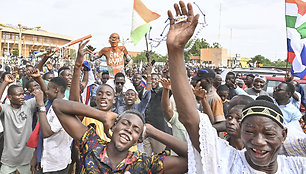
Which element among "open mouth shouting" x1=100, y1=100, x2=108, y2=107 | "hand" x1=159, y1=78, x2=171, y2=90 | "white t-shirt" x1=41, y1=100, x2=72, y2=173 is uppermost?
"hand" x1=159, y1=78, x2=171, y2=90

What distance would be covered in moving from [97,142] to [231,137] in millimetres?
1170

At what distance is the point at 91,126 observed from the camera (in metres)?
2.13

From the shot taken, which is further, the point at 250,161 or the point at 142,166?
the point at 142,166

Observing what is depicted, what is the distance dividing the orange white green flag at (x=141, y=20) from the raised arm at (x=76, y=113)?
2.96 metres

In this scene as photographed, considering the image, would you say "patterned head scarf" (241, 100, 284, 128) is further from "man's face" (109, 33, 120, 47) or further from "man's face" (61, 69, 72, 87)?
"man's face" (109, 33, 120, 47)

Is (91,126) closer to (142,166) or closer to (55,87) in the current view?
(142,166)

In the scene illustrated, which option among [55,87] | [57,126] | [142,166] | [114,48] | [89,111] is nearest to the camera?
[142,166]

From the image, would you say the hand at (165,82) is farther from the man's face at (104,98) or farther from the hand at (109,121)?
the hand at (109,121)

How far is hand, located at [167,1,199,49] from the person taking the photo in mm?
1477

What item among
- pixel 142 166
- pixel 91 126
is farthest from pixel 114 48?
pixel 142 166

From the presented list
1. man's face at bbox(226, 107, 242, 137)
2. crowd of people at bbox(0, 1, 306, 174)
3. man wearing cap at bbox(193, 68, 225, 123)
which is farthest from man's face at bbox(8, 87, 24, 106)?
man's face at bbox(226, 107, 242, 137)

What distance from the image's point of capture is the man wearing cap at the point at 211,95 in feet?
10.4

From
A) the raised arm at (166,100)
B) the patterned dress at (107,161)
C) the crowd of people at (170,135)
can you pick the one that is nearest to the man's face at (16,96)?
the crowd of people at (170,135)

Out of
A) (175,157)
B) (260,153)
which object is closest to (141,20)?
(175,157)
